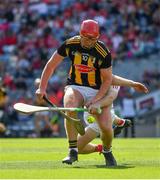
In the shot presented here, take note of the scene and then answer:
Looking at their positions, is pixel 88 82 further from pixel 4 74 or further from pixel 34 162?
pixel 4 74

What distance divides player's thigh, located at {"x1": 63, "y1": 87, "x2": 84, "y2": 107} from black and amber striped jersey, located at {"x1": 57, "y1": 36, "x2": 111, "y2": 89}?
0.55 ft

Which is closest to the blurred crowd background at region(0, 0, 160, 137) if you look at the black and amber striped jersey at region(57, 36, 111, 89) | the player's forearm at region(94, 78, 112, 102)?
the black and amber striped jersey at region(57, 36, 111, 89)

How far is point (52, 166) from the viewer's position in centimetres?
1249

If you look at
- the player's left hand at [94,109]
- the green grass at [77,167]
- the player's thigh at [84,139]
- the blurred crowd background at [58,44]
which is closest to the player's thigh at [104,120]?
the player's left hand at [94,109]

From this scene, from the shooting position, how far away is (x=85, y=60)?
12.7 m

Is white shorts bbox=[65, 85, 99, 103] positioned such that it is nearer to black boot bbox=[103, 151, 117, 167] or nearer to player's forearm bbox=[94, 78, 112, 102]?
player's forearm bbox=[94, 78, 112, 102]

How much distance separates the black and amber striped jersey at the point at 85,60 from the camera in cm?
1260

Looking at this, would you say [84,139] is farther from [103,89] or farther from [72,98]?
[103,89]

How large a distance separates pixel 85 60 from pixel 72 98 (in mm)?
612

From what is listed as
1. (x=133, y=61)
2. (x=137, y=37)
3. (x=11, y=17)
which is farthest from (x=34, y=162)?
(x=11, y=17)

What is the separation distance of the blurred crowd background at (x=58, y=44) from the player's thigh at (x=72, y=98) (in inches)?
585

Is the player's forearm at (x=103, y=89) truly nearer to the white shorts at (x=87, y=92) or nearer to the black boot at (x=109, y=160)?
the white shorts at (x=87, y=92)

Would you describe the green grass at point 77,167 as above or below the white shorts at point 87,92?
below

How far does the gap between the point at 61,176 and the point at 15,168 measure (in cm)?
164
